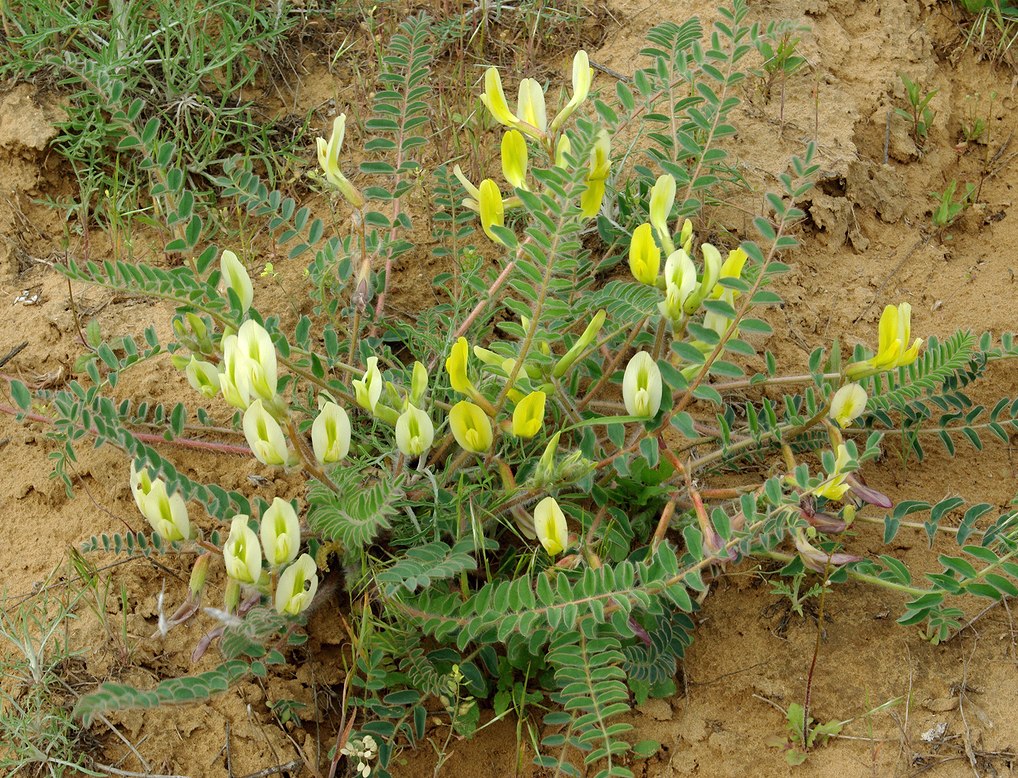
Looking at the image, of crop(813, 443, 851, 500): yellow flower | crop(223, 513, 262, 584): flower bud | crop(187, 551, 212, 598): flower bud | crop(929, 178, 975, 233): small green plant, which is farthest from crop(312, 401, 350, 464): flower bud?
crop(929, 178, 975, 233): small green plant

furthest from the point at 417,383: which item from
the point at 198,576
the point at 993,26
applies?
the point at 993,26

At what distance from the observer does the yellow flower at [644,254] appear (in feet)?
6.03

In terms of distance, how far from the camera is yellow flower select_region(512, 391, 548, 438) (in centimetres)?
183

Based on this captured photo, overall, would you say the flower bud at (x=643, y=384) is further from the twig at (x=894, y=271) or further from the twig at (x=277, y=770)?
the twig at (x=894, y=271)

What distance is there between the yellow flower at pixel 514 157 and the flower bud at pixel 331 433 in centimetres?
55

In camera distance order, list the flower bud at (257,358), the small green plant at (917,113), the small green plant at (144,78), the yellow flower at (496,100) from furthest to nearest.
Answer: the small green plant at (917,113) → the small green plant at (144,78) → the yellow flower at (496,100) → the flower bud at (257,358)

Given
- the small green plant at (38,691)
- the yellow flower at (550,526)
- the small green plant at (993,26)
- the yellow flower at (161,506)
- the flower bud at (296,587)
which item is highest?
the small green plant at (993,26)

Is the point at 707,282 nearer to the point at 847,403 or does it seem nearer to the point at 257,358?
the point at 847,403

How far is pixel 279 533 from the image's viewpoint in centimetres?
185

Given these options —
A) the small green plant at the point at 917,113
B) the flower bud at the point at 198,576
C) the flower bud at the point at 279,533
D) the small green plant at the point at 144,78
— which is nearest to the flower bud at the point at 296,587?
the flower bud at the point at 279,533

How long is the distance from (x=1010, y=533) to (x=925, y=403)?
1.64 ft

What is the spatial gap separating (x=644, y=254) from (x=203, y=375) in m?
0.85

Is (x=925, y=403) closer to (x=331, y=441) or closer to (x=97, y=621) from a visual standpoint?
(x=331, y=441)

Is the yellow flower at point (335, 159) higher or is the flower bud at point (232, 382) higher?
the yellow flower at point (335, 159)
